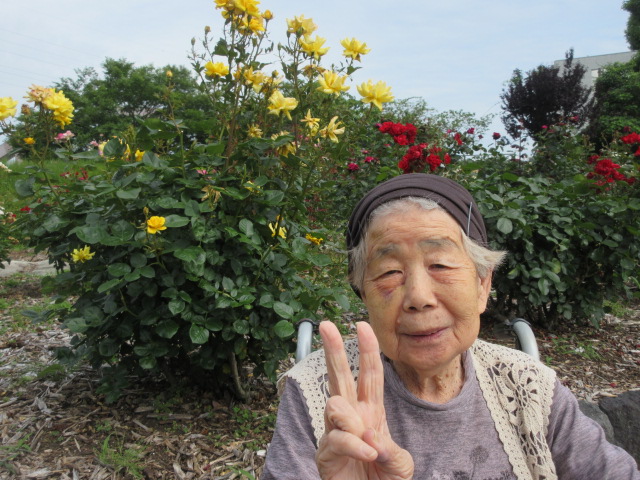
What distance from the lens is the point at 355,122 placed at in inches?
105

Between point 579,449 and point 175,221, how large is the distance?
1.67m

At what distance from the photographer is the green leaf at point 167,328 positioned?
2.38 m

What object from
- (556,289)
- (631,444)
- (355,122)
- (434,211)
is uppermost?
(355,122)

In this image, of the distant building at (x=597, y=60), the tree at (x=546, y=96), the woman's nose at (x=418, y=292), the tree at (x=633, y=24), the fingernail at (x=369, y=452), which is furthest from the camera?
the distant building at (x=597, y=60)

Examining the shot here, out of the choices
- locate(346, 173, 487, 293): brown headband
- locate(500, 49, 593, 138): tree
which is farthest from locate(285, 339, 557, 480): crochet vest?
locate(500, 49, 593, 138): tree

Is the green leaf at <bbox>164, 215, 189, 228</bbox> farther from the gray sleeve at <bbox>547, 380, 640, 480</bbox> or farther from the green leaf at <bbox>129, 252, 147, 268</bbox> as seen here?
the gray sleeve at <bbox>547, 380, 640, 480</bbox>

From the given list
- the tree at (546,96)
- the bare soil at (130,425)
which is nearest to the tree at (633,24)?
the tree at (546,96)

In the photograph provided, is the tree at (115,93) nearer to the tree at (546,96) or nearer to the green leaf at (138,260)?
the tree at (546,96)

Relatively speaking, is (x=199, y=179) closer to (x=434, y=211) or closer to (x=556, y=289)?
(x=434, y=211)

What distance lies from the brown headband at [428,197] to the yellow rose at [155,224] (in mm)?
1036

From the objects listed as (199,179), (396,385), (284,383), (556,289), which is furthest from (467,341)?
(556,289)

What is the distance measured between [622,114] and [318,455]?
3065 cm

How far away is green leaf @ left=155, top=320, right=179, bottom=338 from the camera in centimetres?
238

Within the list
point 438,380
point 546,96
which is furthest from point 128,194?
point 546,96
